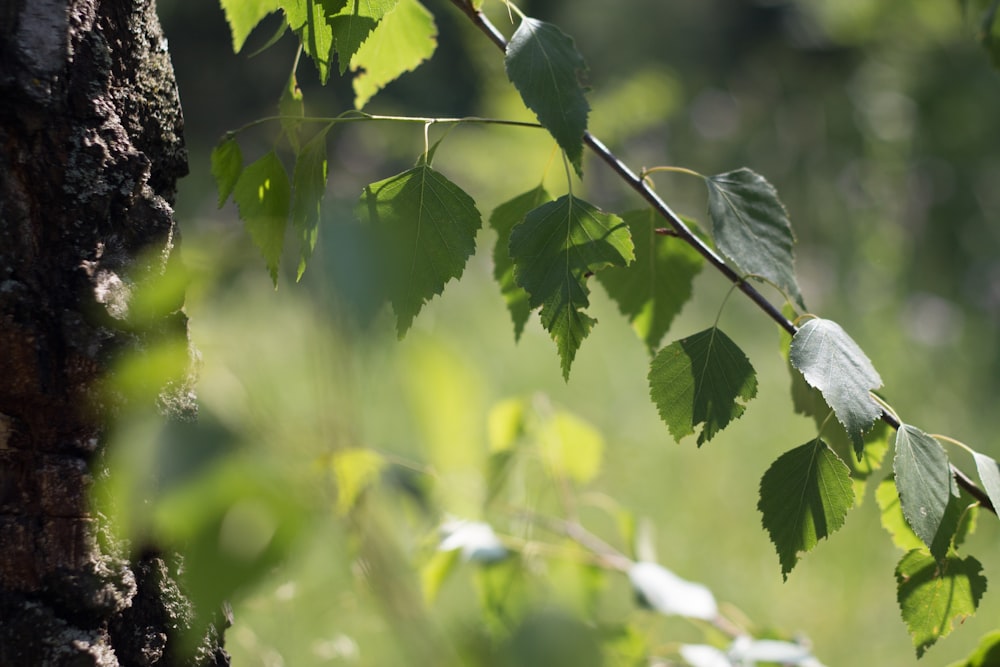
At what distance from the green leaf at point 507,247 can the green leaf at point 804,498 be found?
15cm

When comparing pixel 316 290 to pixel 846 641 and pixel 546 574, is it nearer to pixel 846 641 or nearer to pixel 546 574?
pixel 546 574

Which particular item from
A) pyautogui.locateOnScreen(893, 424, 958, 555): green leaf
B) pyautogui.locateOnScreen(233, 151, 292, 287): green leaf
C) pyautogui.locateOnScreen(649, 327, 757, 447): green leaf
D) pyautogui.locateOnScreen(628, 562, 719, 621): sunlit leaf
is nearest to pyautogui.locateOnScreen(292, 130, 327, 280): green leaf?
pyautogui.locateOnScreen(233, 151, 292, 287): green leaf

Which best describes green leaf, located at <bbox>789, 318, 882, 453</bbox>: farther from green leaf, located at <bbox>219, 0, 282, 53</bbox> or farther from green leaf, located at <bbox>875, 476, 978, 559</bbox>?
green leaf, located at <bbox>219, 0, 282, 53</bbox>

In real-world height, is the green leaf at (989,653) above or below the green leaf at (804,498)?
below

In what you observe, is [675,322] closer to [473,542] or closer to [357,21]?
[473,542]

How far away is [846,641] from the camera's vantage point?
128cm

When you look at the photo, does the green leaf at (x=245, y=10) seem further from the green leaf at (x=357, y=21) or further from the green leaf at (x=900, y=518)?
the green leaf at (x=900, y=518)

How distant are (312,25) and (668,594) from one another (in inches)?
18.7

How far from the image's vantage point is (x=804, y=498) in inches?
14.8

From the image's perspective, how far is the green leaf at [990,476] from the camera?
390mm

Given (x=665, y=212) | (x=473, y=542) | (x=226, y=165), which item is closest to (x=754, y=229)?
(x=665, y=212)

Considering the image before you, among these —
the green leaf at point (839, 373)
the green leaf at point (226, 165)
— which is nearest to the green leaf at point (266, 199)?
the green leaf at point (226, 165)

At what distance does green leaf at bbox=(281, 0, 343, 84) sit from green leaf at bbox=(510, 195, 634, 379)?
0.12 m

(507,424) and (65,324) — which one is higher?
(65,324)
